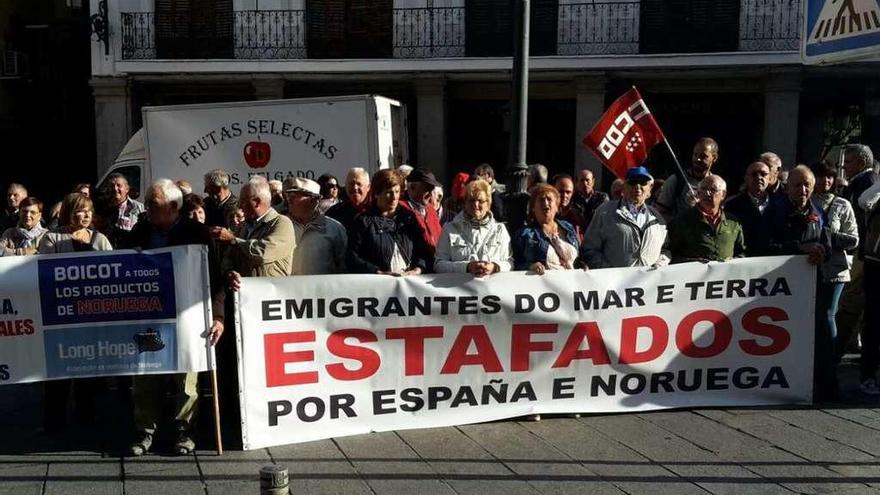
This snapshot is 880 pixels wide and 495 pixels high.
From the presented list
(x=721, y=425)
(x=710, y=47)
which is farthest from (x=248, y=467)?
(x=710, y=47)

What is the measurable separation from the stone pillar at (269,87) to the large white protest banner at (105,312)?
1526 cm

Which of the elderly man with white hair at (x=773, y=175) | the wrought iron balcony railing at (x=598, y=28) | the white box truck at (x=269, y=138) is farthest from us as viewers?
the wrought iron balcony railing at (x=598, y=28)

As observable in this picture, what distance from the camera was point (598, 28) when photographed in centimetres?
1981

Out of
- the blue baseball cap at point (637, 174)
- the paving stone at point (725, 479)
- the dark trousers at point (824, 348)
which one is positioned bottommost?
the paving stone at point (725, 479)

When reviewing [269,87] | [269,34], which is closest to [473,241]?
[269,87]

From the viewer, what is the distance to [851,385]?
7.39 metres

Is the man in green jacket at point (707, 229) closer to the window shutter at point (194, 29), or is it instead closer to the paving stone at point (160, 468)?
the paving stone at point (160, 468)

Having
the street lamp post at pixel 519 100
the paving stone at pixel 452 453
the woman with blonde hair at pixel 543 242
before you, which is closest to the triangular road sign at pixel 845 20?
the woman with blonde hair at pixel 543 242

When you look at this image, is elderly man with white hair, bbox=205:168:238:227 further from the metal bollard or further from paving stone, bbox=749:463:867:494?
paving stone, bbox=749:463:867:494

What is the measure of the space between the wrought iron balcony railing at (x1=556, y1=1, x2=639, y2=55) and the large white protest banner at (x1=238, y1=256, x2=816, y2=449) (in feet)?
45.6

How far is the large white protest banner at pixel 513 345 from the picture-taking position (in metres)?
5.83

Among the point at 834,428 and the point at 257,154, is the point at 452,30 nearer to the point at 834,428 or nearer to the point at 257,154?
the point at 257,154

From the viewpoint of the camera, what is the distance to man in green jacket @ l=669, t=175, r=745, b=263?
6570 millimetres

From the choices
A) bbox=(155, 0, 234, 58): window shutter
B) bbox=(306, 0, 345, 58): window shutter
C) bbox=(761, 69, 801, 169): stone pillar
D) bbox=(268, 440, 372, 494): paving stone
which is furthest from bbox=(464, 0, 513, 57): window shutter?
bbox=(268, 440, 372, 494): paving stone
